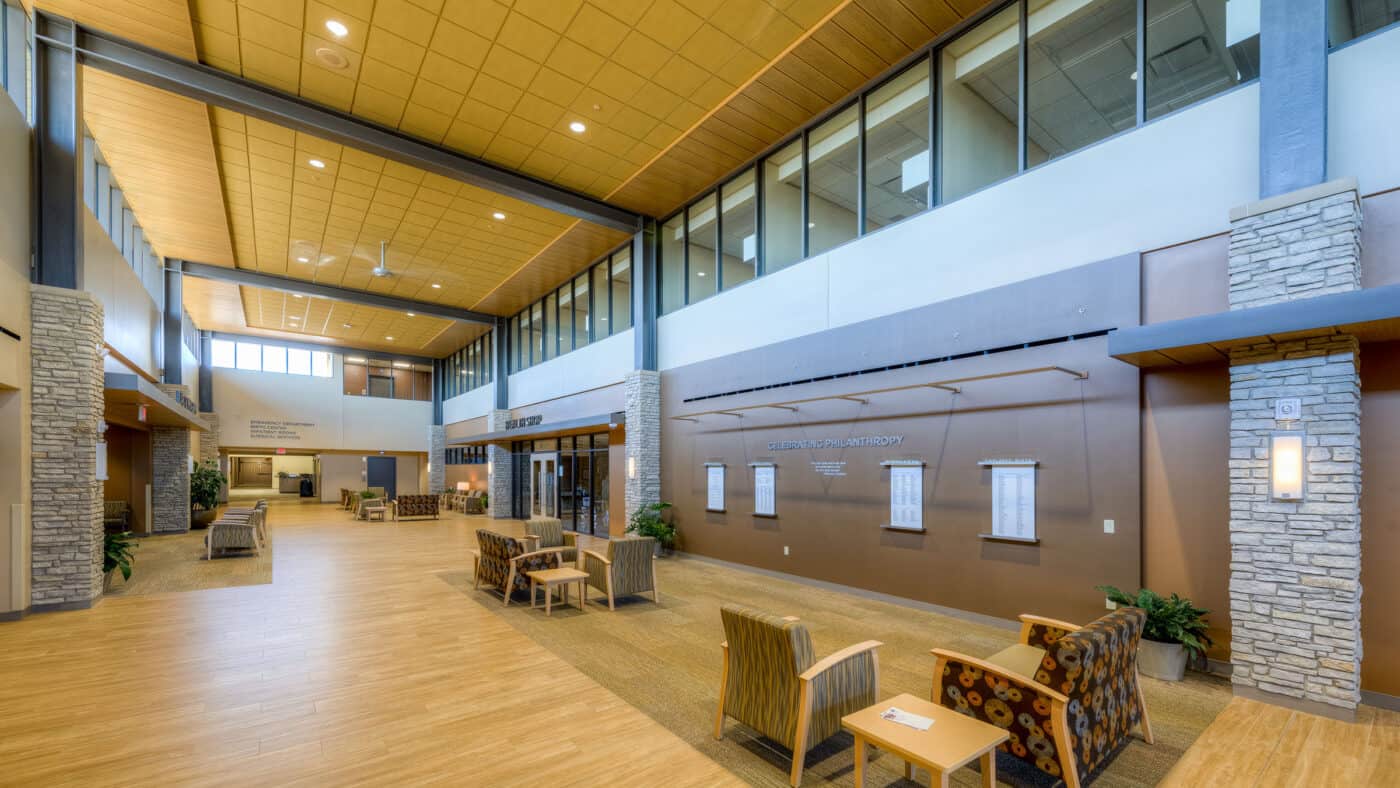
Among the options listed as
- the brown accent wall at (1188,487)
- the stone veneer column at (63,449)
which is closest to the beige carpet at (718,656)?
the brown accent wall at (1188,487)

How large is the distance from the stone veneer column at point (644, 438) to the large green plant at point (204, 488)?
1340 cm

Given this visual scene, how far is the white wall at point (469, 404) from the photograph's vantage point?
20734 millimetres

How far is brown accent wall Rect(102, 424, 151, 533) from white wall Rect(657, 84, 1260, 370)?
16.5 m

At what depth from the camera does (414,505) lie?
763 inches

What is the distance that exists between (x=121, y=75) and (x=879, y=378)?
405 inches

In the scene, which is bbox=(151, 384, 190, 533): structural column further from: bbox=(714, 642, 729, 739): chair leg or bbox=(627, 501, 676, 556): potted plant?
bbox=(714, 642, 729, 739): chair leg

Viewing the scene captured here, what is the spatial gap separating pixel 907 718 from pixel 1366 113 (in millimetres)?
5771

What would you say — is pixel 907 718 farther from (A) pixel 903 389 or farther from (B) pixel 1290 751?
(A) pixel 903 389

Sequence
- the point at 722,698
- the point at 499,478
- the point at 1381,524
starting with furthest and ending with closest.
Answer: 1. the point at 499,478
2. the point at 1381,524
3. the point at 722,698

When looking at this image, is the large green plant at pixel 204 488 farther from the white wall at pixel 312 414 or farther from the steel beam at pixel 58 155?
the steel beam at pixel 58 155

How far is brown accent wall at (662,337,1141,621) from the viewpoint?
5820 mm

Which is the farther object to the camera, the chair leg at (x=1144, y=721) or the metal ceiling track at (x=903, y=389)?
the metal ceiling track at (x=903, y=389)

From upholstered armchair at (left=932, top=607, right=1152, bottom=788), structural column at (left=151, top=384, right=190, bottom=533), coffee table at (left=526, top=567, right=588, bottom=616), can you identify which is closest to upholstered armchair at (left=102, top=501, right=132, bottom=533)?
structural column at (left=151, top=384, right=190, bottom=533)

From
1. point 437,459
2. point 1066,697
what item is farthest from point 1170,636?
point 437,459
